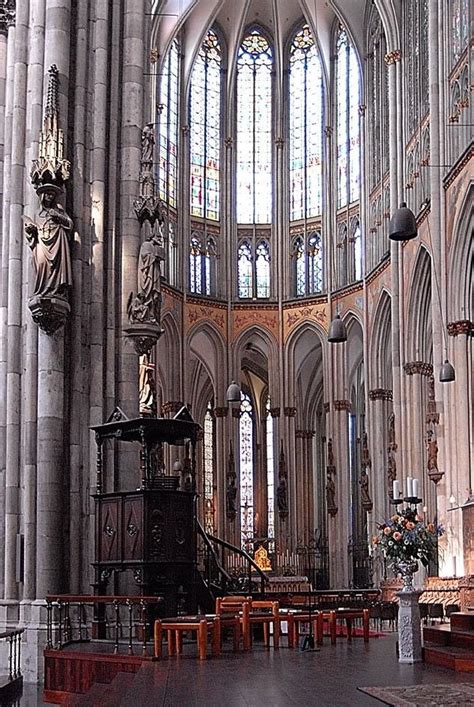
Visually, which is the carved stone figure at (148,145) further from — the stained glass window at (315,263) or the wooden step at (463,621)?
the stained glass window at (315,263)

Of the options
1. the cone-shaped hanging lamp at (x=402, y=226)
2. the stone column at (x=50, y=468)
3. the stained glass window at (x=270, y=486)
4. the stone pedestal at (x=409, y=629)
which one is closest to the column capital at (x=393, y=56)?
the stained glass window at (x=270, y=486)

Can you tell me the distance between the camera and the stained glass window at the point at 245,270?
1777 inches

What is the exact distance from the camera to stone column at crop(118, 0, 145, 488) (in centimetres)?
1908

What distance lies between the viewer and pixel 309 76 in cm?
4606

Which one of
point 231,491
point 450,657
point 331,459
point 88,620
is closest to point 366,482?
point 331,459

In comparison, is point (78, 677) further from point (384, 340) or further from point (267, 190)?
point (267, 190)

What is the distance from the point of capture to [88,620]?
17.8 m

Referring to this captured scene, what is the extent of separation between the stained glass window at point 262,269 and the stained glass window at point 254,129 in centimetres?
115

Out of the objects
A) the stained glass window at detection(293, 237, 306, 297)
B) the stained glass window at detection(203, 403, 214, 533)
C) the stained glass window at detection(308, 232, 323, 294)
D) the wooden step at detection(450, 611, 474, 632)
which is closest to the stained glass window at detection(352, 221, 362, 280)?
the stained glass window at detection(308, 232, 323, 294)

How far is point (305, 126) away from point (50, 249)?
29553 millimetres

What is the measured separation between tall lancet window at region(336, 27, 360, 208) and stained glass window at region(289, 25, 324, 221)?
1.08 meters

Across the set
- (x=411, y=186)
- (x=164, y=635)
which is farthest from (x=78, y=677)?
(x=411, y=186)

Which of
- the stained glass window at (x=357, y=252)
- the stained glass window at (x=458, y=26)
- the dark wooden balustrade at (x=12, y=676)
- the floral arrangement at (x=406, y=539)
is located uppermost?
the stained glass window at (x=458, y=26)

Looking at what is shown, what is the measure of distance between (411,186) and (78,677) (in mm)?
23522
